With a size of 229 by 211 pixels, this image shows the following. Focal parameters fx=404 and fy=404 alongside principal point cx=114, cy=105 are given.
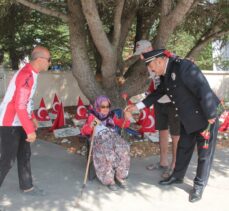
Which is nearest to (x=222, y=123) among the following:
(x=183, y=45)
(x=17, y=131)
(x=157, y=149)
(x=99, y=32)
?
(x=157, y=149)

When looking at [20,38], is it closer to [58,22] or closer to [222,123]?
[58,22]

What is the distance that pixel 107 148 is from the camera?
495 centimetres

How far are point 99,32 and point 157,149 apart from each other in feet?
7.12

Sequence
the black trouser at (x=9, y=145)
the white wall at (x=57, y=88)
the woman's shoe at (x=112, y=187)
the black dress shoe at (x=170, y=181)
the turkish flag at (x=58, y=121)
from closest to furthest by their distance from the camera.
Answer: the black trouser at (x=9, y=145)
the woman's shoe at (x=112, y=187)
the black dress shoe at (x=170, y=181)
the turkish flag at (x=58, y=121)
the white wall at (x=57, y=88)

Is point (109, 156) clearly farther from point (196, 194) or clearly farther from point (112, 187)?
point (196, 194)

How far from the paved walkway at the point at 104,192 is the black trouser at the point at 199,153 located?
9.6 inches

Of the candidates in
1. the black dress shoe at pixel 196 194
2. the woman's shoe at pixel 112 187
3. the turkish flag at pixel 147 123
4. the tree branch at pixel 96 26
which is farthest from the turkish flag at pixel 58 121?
the black dress shoe at pixel 196 194

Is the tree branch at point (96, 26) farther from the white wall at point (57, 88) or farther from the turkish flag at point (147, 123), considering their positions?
the white wall at point (57, 88)

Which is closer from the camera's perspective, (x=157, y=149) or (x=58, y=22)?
(x=157, y=149)

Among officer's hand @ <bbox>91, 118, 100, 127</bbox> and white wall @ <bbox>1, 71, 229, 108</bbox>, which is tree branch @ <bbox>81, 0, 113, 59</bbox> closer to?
officer's hand @ <bbox>91, 118, 100, 127</bbox>

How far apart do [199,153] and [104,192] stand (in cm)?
120

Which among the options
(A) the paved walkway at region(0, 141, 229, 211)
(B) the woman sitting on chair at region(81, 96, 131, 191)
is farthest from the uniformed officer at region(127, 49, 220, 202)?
(B) the woman sitting on chair at region(81, 96, 131, 191)

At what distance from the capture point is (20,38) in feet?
33.2

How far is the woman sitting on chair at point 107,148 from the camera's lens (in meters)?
4.90
